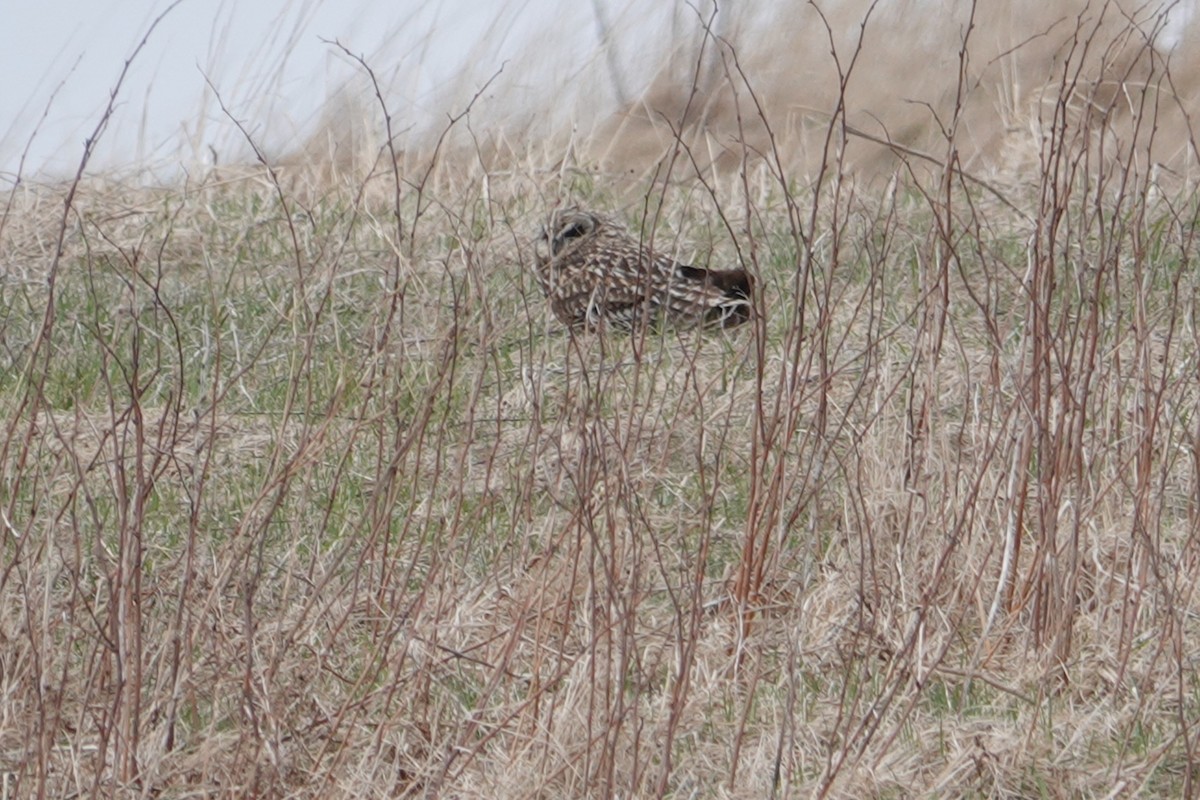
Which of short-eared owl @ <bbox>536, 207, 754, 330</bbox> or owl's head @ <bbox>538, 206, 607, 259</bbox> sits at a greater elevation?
owl's head @ <bbox>538, 206, 607, 259</bbox>

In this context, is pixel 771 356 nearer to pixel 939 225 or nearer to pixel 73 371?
pixel 73 371

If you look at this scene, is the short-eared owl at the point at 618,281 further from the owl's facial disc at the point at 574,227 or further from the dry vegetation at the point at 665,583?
the dry vegetation at the point at 665,583

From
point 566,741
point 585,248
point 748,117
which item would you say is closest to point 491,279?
point 585,248

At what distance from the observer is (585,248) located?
7539 millimetres

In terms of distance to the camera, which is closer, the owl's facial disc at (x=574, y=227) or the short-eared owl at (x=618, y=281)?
the short-eared owl at (x=618, y=281)

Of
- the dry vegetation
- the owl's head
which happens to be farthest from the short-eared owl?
the dry vegetation

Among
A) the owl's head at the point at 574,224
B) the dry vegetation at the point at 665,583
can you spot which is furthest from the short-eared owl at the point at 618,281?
the dry vegetation at the point at 665,583

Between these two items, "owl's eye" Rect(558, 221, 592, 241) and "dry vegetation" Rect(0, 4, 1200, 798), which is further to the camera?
"owl's eye" Rect(558, 221, 592, 241)

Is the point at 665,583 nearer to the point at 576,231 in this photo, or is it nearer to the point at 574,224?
the point at 574,224

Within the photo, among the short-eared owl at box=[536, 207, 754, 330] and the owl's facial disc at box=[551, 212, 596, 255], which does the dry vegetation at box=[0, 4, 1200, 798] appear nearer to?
the short-eared owl at box=[536, 207, 754, 330]

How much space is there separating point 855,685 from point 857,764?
538 mm

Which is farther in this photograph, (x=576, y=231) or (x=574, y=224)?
(x=576, y=231)

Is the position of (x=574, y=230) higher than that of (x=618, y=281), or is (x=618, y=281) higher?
(x=574, y=230)

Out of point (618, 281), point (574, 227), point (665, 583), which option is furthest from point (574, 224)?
point (665, 583)
